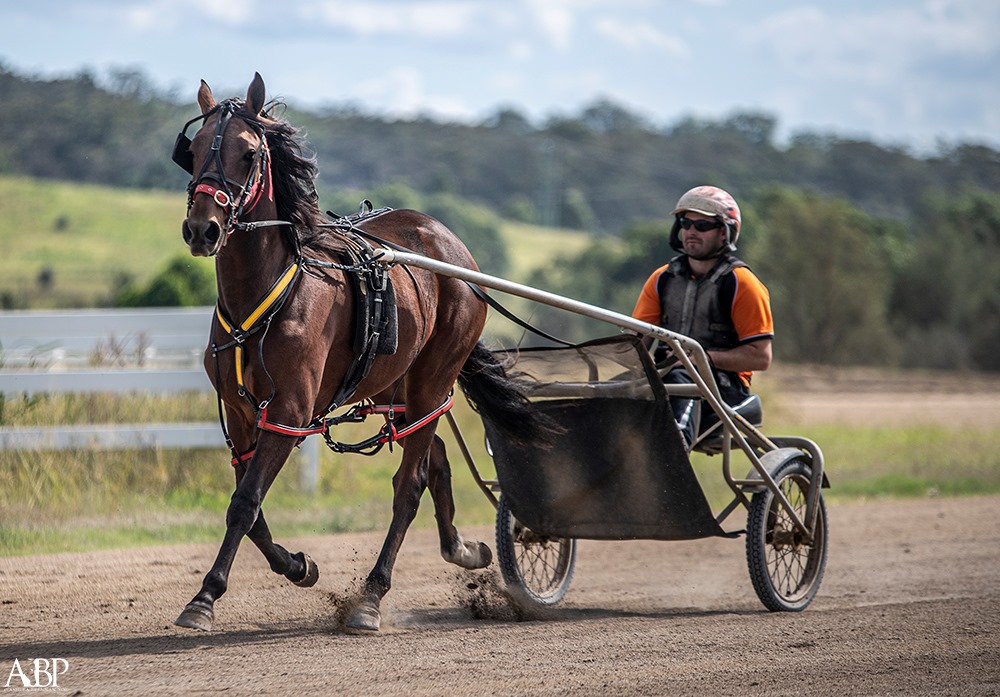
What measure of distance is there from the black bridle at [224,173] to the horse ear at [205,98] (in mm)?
56

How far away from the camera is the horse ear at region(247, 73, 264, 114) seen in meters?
5.00

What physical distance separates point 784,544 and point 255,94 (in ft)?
10.7

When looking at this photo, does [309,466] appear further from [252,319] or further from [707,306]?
[252,319]

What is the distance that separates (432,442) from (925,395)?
18.2 m

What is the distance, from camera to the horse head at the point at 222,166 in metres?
4.59

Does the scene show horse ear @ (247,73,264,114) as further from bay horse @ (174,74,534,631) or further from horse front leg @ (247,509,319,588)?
horse front leg @ (247,509,319,588)

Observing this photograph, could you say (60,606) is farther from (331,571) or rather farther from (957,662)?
(957,662)

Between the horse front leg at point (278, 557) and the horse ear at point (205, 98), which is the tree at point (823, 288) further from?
the horse ear at point (205, 98)

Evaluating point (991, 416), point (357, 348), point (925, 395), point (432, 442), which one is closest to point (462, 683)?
point (357, 348)

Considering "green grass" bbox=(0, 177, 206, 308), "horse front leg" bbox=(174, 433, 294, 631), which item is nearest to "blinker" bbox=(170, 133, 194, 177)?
"horse front leg" bbox=(174, 433, 294, 631)

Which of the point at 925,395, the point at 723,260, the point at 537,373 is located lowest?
the point at 925,395

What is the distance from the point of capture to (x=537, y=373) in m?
6.21

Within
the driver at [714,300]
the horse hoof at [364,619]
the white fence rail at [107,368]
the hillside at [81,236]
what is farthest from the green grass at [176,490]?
the hillside at [81,236]

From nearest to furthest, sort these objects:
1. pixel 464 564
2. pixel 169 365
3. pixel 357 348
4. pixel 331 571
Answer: pixel 357 348 < pixel 464 564 < pixel 331 571 < pixel 169 365
